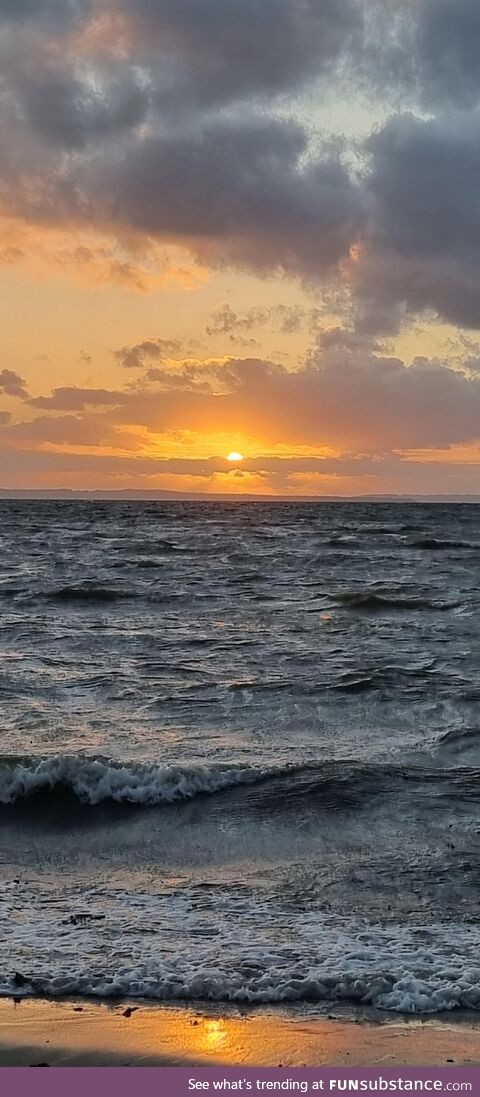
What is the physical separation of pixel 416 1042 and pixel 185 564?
33669 mm

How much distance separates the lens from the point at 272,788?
10.2 meters

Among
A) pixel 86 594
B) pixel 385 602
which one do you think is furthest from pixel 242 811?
Answer: pixel 86 594

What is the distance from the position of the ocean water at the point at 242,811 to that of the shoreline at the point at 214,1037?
222 millimetres

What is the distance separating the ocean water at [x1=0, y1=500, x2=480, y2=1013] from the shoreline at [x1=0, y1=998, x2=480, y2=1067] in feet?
0.73

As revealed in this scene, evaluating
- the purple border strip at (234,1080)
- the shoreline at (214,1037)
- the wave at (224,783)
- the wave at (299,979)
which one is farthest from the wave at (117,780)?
the purple border strip at (234,1080)

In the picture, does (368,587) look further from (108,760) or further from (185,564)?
(108,760)

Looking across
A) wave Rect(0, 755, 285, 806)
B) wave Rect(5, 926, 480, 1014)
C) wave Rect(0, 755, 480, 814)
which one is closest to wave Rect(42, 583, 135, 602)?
wave Rect(0, 755, 480, 814)

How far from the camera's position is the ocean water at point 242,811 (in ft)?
20.2

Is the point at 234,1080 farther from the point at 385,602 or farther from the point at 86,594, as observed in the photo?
the point at 86,594

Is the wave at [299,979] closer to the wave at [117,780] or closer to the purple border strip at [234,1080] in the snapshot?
the purple border strip at [234,1080]

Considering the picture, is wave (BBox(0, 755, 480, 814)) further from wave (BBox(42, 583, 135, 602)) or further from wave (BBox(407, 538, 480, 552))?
wave (BBox(407, 538, 480, 552))

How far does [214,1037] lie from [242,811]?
14.8ft

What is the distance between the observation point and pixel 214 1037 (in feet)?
17.1

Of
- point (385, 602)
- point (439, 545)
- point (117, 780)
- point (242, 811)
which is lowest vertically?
point (242, 811)
